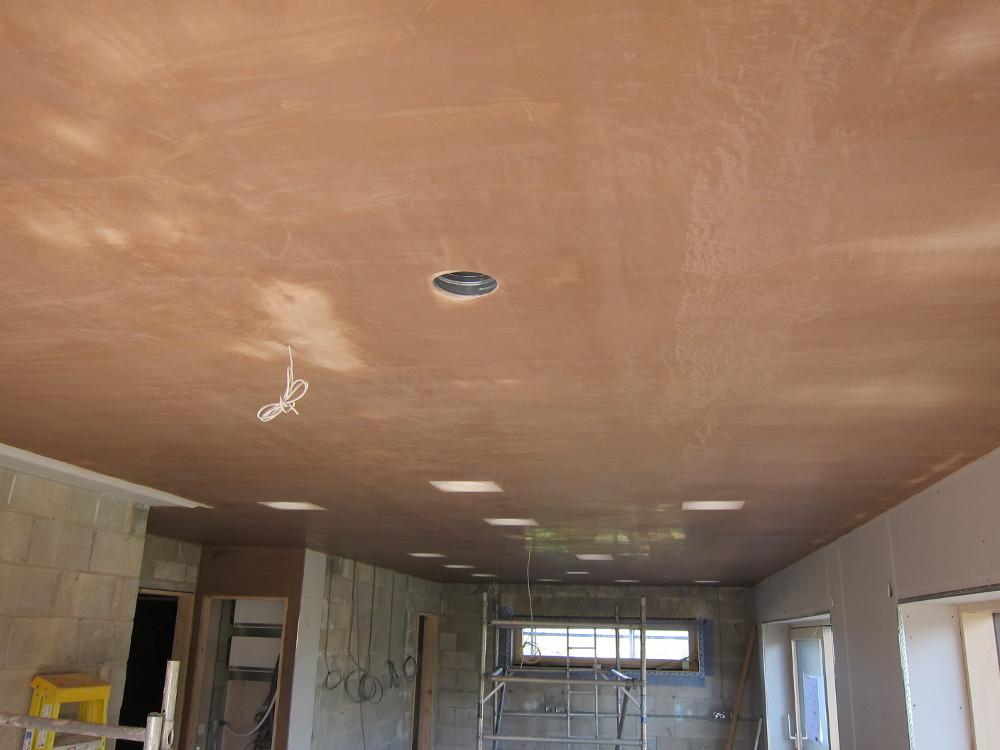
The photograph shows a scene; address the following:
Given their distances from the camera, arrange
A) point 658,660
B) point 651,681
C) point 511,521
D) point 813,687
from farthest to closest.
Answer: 1. point 658,660
2. point 651,681
3. point 813,687
4. point 511,521

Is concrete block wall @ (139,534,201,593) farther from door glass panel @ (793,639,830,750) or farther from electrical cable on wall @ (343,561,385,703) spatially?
door glass panel @ (793,639,830,750)

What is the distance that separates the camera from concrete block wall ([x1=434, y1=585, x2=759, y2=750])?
33.1 ft

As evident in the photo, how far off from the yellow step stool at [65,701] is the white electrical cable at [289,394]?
1892 mm

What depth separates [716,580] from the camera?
929 cm

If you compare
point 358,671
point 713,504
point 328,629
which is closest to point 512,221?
point 713,504

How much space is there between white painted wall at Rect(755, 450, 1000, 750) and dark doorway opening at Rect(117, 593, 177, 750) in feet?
18.9

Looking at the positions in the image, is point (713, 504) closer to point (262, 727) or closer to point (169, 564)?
point (169, 564)

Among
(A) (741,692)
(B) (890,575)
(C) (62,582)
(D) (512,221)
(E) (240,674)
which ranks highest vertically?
(D) (512,221)

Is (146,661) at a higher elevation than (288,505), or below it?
below

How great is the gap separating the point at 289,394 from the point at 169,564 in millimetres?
4790

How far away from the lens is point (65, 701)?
352 cm

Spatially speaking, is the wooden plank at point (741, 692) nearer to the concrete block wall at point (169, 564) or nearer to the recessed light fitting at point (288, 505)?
the concrete block wall at point (169, 564)

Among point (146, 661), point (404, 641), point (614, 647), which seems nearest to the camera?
point (146, 661)

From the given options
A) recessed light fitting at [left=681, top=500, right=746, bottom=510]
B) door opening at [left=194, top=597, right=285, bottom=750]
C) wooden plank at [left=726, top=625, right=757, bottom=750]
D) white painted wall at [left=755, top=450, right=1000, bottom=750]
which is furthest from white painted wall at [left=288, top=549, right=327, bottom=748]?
wooden plank at [left=726, top=625, right=757, bottom=750]
